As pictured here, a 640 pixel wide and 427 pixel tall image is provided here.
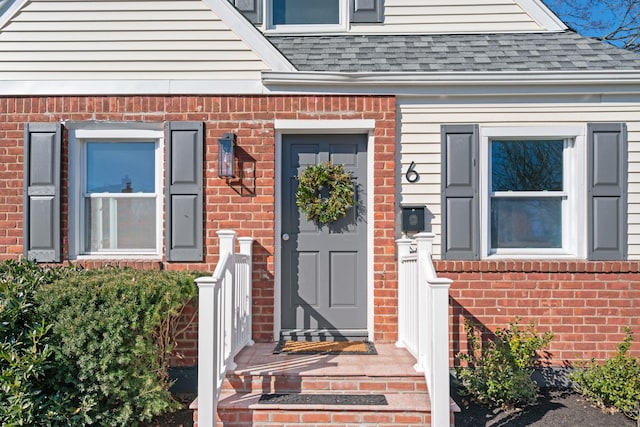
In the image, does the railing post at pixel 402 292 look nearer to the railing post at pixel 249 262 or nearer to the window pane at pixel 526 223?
the window pane at pixel 526 223

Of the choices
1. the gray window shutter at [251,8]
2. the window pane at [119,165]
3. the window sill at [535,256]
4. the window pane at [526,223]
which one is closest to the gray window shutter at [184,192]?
the window pane at [119,165]

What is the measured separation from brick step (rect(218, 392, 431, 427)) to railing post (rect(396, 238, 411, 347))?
0.96 meters

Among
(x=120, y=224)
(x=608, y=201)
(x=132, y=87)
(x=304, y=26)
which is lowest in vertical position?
(x=120, y=224)

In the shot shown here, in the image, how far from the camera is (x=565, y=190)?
4.66 metres

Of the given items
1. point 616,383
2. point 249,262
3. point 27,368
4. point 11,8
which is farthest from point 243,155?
point 616,383

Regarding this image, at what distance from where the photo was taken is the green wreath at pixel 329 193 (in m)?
4.57

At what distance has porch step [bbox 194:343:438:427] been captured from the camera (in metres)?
3.36

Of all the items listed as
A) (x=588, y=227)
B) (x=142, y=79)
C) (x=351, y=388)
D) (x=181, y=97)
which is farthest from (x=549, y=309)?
(x=142, y=79)

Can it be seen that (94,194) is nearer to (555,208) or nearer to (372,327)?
(372,327)

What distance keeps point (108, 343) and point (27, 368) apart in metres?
0.55

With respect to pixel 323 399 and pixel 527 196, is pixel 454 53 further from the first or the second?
pixel 323 399

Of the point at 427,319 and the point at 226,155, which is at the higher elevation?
the point at 226,155

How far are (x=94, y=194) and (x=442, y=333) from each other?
371 cm

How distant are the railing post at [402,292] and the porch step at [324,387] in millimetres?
204
